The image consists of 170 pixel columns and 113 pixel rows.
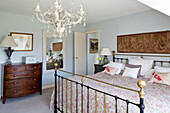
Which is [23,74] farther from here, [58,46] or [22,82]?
[58,46]

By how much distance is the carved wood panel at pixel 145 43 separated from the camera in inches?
123

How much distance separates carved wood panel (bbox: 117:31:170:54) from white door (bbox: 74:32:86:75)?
1.59 m

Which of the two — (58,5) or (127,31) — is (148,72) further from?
(58,5)

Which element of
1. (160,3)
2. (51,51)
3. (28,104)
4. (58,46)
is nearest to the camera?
(160,3)

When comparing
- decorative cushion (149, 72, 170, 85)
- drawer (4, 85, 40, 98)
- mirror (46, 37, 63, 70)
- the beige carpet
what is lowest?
the beige carpet

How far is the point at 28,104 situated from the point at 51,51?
195 centimetres

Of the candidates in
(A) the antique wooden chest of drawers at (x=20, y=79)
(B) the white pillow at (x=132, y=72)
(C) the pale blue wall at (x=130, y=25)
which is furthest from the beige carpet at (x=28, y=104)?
(C) the pale blue wall at (x=130, y=25)

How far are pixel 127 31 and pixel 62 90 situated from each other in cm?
275

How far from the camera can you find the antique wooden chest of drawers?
122 inches

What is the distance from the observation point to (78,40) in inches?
193

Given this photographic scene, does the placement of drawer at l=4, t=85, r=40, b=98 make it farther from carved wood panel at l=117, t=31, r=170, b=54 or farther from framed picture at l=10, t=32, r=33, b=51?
carved wood panel at l=117, t=31, r=170, b=54

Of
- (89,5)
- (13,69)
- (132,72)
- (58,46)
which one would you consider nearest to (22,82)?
(13,69)

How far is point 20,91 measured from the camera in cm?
330

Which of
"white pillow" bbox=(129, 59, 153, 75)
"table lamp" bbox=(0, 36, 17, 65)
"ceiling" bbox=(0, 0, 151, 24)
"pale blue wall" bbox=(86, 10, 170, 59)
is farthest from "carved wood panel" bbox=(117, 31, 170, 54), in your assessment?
"table lamp" bbox=(0, 36, 17, 65)
